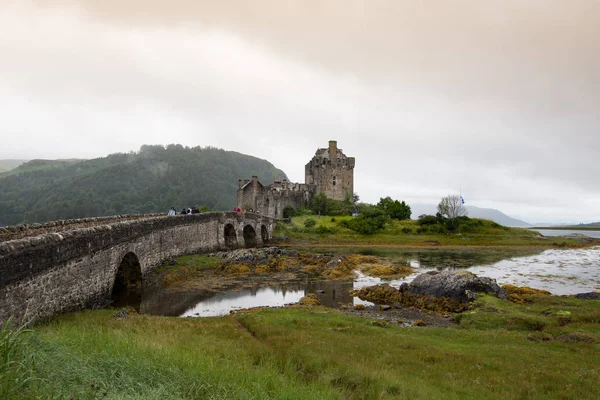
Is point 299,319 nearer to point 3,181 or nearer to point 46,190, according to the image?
point 46,190

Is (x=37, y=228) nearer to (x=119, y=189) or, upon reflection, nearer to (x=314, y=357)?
(x=314, y=357)

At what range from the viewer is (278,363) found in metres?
10.9

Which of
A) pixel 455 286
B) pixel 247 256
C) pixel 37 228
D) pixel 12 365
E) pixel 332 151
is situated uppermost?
pixel 332 151

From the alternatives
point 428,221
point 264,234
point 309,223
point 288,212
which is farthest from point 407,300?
Answer: point 288,212

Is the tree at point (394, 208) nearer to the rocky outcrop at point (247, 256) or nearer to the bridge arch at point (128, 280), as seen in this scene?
the rocky outcrop at point (247, 256)

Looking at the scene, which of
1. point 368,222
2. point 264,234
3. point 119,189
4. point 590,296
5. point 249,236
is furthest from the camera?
point 119,189

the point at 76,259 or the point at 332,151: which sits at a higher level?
the point at 332,151

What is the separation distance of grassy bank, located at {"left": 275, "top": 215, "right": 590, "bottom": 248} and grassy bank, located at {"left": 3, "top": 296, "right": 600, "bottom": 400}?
1745 inches

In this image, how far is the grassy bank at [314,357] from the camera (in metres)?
6.73

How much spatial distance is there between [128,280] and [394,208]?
211ft

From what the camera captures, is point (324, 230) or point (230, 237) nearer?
point (230, 237)

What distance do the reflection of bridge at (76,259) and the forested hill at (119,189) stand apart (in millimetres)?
71347

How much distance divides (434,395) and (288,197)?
73367mm

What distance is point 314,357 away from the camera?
11539mm
